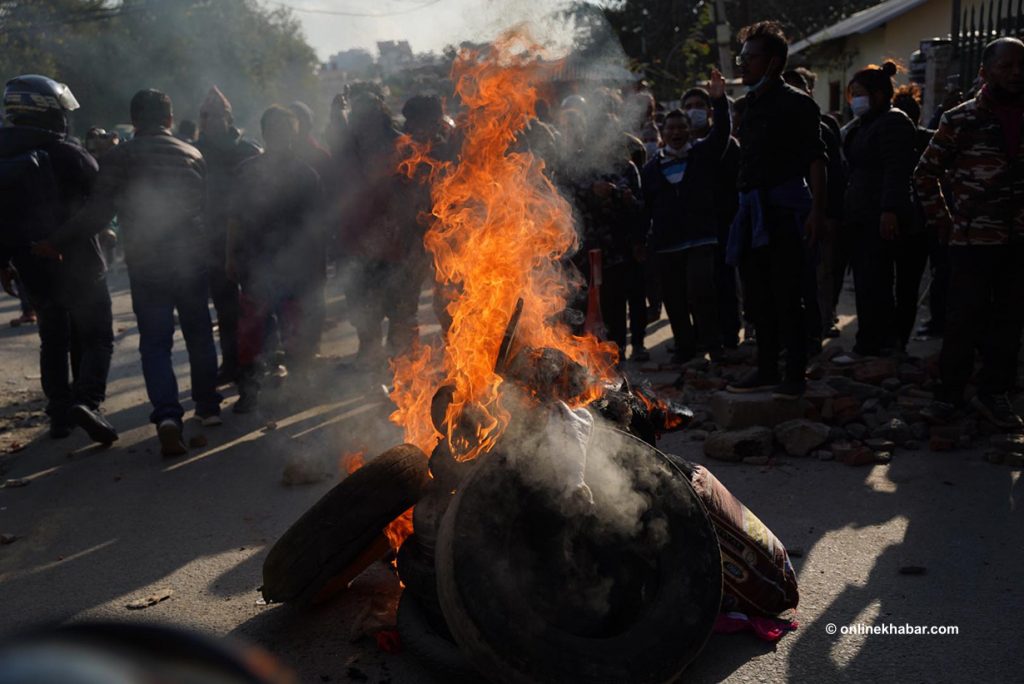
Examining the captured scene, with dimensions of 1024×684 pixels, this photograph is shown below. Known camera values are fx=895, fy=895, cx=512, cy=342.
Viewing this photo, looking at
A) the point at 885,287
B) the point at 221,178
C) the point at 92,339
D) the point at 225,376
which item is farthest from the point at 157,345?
the point at 885,287

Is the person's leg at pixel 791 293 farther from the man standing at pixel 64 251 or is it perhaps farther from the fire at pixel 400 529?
the man standing at pixel 64 251

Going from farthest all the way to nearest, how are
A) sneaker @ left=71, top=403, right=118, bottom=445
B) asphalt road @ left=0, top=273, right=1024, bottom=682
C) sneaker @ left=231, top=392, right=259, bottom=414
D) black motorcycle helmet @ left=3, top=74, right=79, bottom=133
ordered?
sneaker @ left=231, top=392, right=259, bottom=414 < black motorcycle helmet @ left=3, top=74, right=79, bottom=133 < sneaker @ left=71, top=403, right=118, bottom=445 < asphalt road @ left=0, top=273, right=1024, bottom=682

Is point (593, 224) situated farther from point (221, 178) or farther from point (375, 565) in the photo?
point (375, 565)

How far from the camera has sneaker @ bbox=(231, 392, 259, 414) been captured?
7.78 meters

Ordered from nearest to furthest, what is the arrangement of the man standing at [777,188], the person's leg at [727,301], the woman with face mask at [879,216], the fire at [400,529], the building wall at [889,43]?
the fire at [400,529], the man standing at [777,188], the woman with face mask at [879,216], the person's leg at [727,301], the building wall at [889,43]

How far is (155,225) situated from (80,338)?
134 cm

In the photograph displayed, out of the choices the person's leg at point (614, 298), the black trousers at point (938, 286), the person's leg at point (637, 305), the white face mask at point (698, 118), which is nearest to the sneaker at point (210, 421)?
the person's leg at point (614, 298)

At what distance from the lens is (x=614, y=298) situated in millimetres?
8297

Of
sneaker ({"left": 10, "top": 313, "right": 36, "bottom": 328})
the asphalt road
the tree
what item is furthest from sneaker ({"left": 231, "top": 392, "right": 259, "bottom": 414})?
the tree

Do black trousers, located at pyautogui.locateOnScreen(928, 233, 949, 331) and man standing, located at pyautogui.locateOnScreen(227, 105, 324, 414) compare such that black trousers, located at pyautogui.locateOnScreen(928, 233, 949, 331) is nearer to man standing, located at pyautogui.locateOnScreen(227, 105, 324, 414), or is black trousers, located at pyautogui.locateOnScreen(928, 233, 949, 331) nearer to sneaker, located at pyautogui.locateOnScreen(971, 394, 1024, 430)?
sneaker, located at pyautogui.locateOnScreen(971, 394, 1024, 430)

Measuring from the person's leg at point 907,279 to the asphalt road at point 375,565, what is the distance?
8.92 feet

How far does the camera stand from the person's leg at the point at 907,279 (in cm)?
812

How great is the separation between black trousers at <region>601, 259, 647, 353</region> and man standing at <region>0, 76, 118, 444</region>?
4309mm

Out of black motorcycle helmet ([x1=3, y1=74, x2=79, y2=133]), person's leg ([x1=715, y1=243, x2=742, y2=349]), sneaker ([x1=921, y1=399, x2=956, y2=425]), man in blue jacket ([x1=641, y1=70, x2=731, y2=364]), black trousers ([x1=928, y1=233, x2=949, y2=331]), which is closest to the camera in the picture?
sneaker ([x1=921, y1=399, x2=956, y2=425])
